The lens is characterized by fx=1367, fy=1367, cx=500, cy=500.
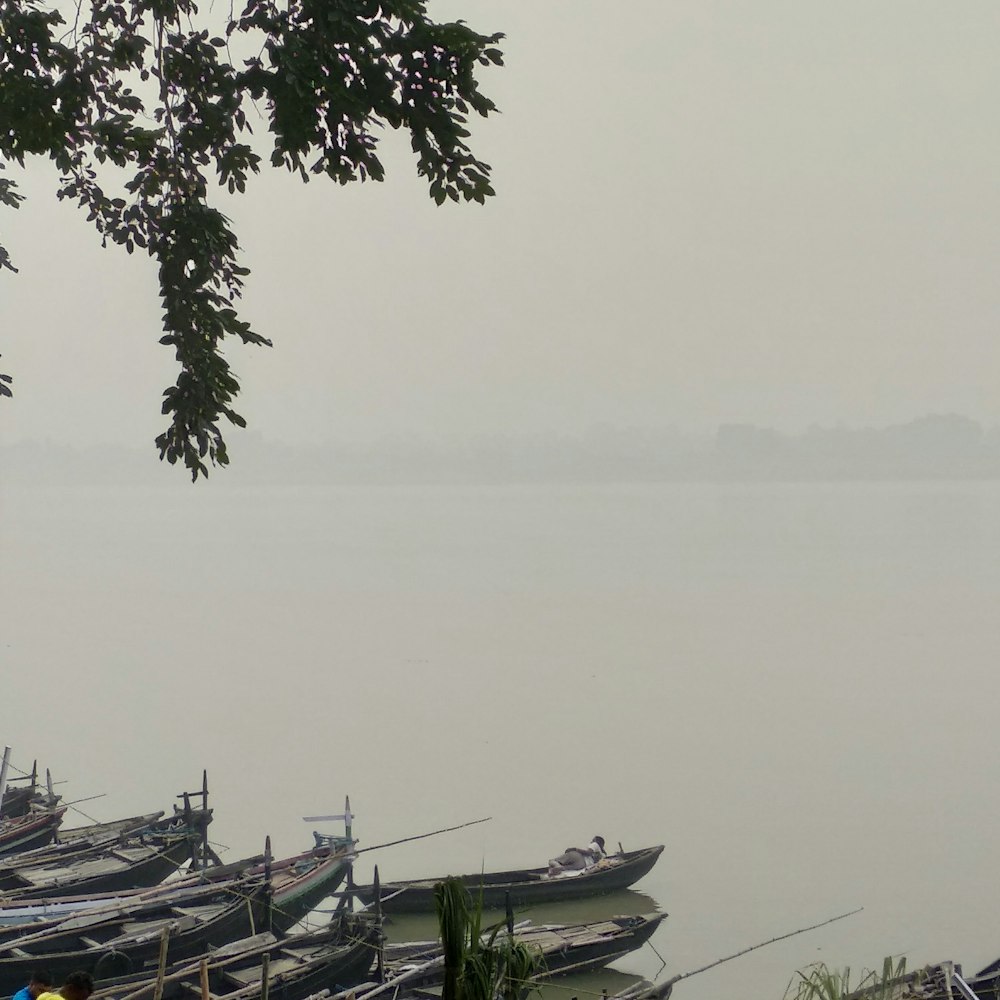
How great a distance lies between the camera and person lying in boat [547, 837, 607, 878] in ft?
48.3

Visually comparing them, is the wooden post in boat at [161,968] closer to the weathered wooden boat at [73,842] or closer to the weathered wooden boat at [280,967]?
the weathered wooden boat at [280,967]

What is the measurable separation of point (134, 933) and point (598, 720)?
60.1 ft

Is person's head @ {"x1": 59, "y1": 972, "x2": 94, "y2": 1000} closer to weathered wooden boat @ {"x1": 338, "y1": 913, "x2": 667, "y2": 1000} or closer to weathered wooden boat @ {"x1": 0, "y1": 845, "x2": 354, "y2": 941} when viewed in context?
weathered wooden boat @ {"x1": 338, "y1": 913, "x2": 667, "y2": 1000}

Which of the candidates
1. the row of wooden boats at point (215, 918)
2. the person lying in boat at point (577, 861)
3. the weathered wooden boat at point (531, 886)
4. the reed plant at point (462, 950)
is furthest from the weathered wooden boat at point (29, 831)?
the reed plant at point (462, 950)

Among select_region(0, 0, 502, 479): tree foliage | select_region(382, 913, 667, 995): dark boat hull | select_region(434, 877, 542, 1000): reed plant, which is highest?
select_region(0, 0, 502, 479): tree foliage

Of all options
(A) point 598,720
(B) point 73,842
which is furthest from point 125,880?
(A) point 598,720

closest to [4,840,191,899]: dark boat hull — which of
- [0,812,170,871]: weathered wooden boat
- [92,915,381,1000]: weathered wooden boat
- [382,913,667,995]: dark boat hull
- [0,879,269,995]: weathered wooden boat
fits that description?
[0,812,170,871]: weathered wooden boat

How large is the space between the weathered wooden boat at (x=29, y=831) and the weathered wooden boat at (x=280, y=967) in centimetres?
495

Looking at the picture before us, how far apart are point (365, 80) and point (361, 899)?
9647mm

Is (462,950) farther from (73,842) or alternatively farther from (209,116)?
(73,842)

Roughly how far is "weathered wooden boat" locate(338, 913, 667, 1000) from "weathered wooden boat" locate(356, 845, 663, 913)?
113 centimetres

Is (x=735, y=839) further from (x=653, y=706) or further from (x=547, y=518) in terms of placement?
(x=547, y=518)

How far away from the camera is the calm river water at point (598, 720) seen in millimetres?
17312

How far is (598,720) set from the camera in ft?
94.4
